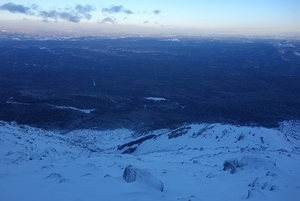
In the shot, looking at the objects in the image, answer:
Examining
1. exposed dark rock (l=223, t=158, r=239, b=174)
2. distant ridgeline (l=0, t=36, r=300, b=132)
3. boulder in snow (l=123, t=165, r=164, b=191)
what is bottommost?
distant ridgeline (l=0, t=36, r=300, b=132)

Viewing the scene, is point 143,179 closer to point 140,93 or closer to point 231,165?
point 231,165

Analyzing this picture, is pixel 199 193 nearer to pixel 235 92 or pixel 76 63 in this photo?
pixel 235 92

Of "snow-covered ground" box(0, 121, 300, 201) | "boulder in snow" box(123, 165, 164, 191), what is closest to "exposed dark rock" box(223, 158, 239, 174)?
"snow-covered ground" box(0, 121, 300, 201)

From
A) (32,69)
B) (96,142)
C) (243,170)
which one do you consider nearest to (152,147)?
(96,142)

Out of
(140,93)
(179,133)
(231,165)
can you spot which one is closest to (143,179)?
(231,165)

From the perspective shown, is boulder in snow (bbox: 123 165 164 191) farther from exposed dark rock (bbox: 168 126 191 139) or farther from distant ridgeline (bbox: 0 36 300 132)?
distant ridgeline (bbox: 0 36 300 132)

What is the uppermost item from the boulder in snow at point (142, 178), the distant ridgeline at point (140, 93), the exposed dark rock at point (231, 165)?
the boulder in snow at point (142, 178)

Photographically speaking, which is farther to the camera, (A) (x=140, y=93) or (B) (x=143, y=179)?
(A) (x=140, y=93)

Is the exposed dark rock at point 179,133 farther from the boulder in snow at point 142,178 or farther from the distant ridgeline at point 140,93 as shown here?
the boulder in snow at point 142,178

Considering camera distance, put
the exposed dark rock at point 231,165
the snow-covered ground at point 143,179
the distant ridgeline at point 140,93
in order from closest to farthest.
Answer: the snow-covered ground at point 143,179
the exposed dark rock at point 231,165
the distant ridgeline at point 140,93

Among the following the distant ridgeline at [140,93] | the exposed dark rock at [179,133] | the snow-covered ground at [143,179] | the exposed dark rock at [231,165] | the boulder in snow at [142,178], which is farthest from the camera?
the distant ridgeline at [140,93]

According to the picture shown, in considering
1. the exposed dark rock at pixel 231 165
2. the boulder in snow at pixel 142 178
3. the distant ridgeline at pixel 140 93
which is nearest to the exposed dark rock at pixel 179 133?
the distant ridgeline at pixel 140 93
